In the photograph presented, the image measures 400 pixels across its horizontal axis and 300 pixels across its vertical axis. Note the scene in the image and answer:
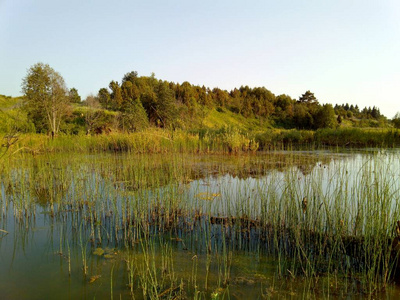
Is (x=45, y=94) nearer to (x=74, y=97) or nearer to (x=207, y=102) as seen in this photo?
(x=74, y=97)

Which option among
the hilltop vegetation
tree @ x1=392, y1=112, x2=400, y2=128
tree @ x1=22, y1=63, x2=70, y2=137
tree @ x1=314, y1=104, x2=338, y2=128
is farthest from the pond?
tree @ x1=314, y1=104, x2=338, y2=128

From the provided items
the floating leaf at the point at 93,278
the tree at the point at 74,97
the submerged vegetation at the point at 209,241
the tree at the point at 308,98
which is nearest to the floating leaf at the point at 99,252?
the submerged vegetation at the point at 209,241

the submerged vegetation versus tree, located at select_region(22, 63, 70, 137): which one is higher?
tree, located at select_region(22, 63, 70, 137)

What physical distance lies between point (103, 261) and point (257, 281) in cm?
168

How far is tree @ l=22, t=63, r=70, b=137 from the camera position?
19703mm

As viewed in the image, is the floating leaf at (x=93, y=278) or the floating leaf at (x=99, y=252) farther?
the floating leaf at (x=99, y=252)

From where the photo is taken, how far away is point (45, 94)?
20.0 meters

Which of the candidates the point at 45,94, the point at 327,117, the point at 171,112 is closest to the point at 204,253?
the point at 45,94

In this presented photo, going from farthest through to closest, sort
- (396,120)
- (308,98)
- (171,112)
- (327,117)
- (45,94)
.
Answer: (308,98) < (327,117) < (171,112) < (45,94) < (396,120)

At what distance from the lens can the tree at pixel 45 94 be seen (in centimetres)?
1970

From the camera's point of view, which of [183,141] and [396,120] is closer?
[183,141]

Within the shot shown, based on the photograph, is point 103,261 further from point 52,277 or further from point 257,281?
point 257,281

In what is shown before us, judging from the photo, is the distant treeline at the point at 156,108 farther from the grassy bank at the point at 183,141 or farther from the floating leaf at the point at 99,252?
the floating leaf at the point at 99,252

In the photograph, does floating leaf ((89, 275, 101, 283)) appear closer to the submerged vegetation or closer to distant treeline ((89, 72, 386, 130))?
the submerged vegetation
